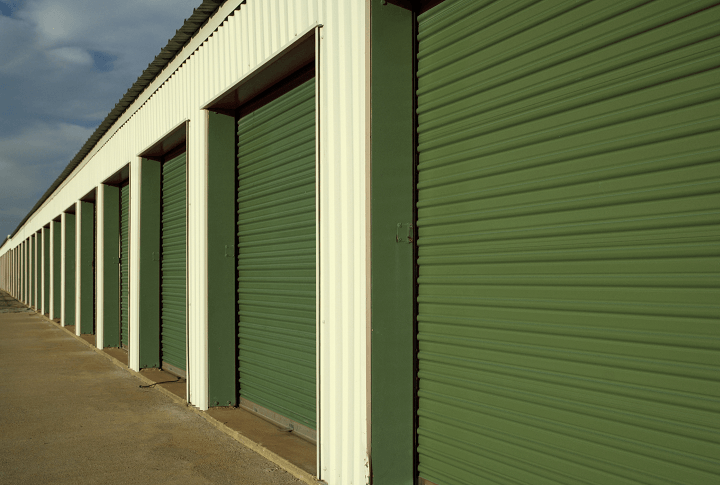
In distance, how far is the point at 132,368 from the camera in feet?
36.9

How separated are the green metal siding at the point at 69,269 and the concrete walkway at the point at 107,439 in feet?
34.2

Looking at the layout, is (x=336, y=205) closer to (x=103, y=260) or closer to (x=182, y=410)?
(x=182, y=410)

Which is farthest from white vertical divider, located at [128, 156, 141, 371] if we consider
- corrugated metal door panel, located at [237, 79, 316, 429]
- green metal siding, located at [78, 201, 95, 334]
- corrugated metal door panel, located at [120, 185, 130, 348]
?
green metal siding, located at [78, 201, 95, 334]

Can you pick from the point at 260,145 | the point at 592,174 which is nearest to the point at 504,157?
the point at 592,174

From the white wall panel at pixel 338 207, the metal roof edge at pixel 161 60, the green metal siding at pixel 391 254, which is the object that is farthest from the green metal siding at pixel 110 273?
the green metal siding at pixel 391 254

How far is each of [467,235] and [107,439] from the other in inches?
188

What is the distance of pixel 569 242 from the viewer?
331 centimetres

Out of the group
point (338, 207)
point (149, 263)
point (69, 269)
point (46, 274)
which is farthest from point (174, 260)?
point (46, 274)

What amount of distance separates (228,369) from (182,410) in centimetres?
92

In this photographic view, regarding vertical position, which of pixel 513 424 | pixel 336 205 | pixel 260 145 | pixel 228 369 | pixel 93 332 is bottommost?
pixel 93 332

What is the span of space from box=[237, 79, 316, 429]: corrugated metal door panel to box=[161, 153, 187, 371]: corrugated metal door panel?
111 inches

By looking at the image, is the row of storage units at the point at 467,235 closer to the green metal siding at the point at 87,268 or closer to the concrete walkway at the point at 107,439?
the concrete walkway at the point at 107,439

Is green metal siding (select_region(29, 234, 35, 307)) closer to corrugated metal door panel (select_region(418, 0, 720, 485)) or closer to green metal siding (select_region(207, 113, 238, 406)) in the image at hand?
green metal siding (select_region(207, 113, 238, 406))

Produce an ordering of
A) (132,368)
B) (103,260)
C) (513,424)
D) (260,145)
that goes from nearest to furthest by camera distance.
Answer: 1. (513,424)
2. (260,145)
3. (132,368)
4. (103,260)
